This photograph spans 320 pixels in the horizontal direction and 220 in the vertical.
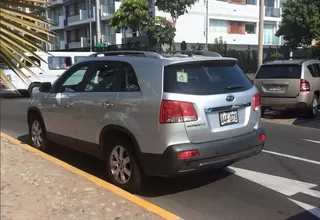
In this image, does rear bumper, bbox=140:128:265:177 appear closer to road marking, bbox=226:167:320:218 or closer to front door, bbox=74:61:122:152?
road marking, bbox=226:167:320:218

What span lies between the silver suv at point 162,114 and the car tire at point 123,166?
12 millimetres

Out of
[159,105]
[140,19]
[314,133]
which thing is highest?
[140,19]

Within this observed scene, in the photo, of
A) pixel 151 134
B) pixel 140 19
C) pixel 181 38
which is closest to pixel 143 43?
pixel 140 19

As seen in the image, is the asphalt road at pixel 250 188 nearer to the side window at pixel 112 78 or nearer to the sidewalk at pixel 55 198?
the sidewalk at pixel 55 198

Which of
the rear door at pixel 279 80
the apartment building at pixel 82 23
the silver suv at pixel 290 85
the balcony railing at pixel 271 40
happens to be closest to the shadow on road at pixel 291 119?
the silver suv at pixel 290 85

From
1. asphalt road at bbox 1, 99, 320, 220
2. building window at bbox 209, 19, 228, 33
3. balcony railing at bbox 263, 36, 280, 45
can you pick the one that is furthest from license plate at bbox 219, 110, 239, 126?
balcony railing at bbox 263, 36, 280, 45

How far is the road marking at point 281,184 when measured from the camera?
207 inches

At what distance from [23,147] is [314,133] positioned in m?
6.14

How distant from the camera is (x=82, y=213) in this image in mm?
4074

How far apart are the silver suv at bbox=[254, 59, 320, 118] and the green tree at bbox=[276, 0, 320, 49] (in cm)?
2887

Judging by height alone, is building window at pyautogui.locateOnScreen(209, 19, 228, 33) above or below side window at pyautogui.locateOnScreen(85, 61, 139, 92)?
above

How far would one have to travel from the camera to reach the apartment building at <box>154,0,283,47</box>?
41.3 m

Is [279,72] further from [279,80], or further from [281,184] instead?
[281,184]

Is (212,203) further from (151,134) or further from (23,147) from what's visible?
(23,147)
